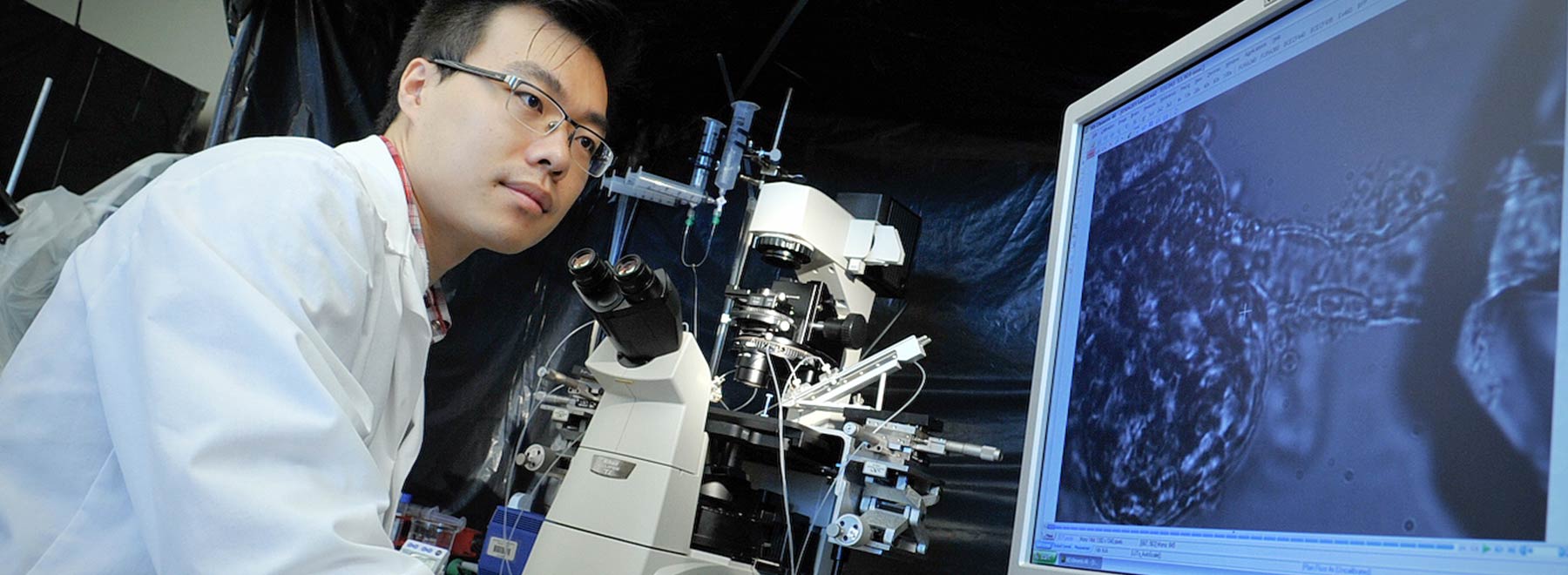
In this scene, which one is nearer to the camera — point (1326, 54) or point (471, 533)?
point (1326, 54)

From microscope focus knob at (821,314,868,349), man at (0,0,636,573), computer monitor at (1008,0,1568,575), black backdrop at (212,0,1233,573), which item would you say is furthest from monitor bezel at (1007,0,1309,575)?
black backdrop at (212,0,1233,573)

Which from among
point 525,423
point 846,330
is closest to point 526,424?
point 525,423

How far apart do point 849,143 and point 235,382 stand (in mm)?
2641

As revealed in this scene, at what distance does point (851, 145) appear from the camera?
3172 millimetres

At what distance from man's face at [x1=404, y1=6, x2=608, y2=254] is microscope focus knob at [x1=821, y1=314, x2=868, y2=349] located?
3.27ft

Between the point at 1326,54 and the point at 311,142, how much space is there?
0.91 metres

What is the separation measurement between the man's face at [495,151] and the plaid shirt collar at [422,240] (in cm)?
3

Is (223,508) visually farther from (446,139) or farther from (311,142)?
(446,139)

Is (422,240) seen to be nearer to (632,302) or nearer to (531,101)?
(531,101)

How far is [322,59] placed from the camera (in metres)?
2.92

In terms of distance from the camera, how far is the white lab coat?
632 millimetres

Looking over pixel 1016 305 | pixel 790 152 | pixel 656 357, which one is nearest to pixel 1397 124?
pixel 656 357

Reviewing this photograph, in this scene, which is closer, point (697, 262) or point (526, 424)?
point (526, 424)

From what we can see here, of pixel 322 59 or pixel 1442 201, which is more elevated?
pixel 322 59
